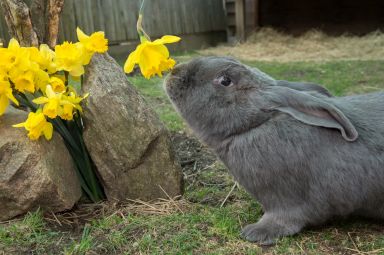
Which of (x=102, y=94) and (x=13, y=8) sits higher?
(x=13, y=8)

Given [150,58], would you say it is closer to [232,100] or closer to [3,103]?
[232,100]

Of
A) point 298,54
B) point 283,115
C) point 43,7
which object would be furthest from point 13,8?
point 298,54

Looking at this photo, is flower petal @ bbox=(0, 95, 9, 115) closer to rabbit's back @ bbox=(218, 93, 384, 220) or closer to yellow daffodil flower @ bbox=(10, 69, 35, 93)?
yellow daffodil flower @ bbox=(10, 69, 35, 93)

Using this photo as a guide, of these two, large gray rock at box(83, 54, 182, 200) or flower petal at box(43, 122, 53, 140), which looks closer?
flower petal at box(43, 122, 53, 140)

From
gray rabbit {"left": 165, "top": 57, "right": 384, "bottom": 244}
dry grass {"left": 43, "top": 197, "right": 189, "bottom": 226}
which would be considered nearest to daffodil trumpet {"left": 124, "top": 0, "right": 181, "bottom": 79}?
gray rabbit {"left": 165, "top": 57, "right": 384, "bottom": 244}

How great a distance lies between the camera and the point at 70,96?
2.90 m

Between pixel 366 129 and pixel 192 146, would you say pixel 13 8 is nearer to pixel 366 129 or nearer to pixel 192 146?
pixel 192 146

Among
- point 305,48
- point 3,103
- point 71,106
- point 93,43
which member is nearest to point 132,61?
point 93,43

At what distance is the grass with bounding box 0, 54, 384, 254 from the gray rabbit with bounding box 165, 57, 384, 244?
119 mm

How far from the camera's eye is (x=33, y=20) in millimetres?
3463

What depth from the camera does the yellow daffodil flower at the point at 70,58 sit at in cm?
288

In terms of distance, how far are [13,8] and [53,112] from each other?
3.19ft

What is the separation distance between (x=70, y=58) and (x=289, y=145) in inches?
51.8

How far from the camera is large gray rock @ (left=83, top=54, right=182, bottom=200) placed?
297cm
